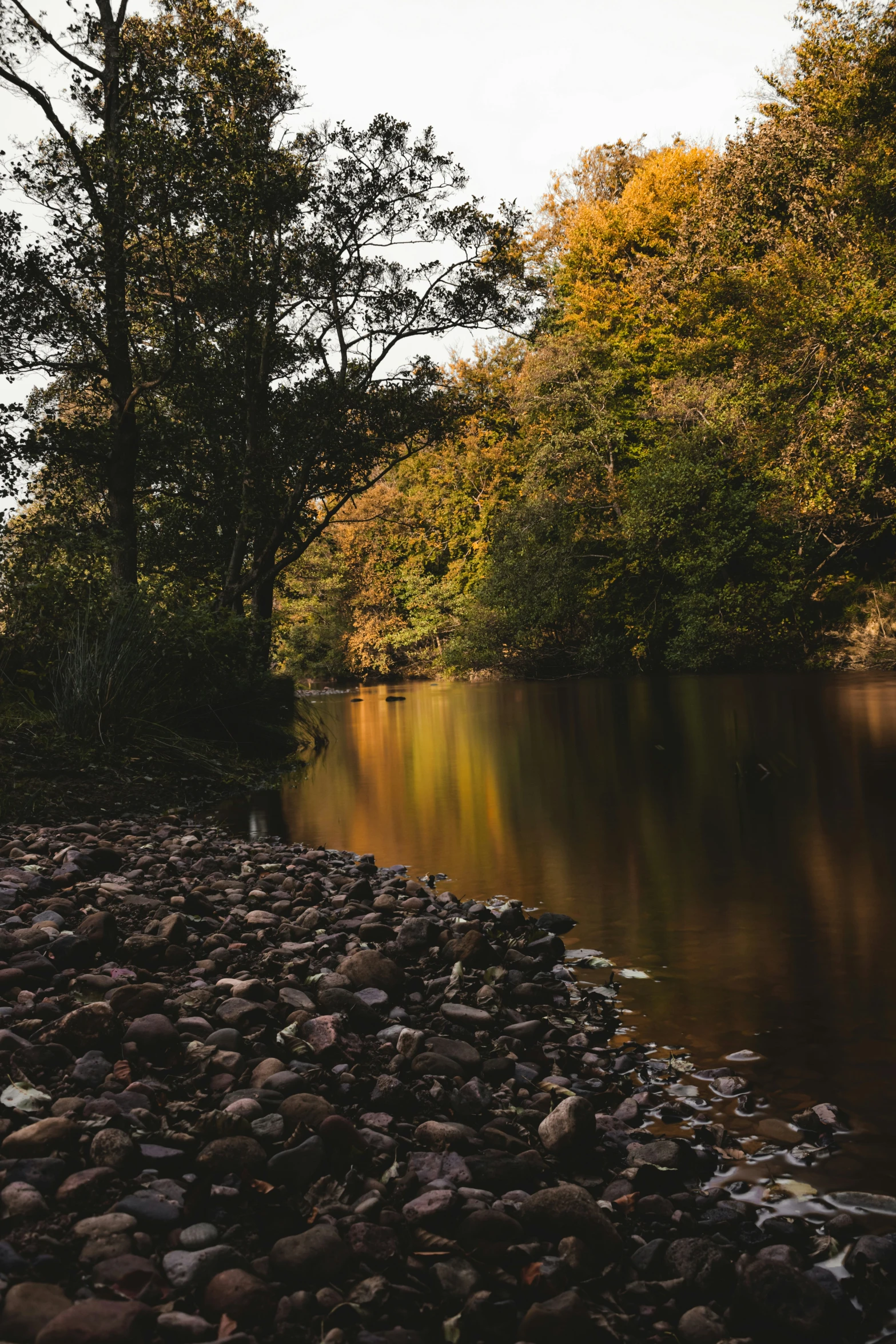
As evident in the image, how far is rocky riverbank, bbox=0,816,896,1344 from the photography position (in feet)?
5.04

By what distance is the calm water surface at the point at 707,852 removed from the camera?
285cm

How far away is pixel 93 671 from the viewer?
8.54 metres

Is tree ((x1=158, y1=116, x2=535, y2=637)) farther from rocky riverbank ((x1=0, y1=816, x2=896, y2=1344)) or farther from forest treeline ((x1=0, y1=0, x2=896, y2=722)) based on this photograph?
rocky riverbank ((x1=0, y1=816, x2=896, y2=1344))

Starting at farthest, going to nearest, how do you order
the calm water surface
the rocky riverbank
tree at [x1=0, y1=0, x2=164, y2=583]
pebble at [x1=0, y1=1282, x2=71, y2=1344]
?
tree at [x1=0, y1=0, x2=164, y2=583] → the calm water surface → the rocky riverbank → pebble at [x1=0, y1=1282, x2=71, y2=1344]

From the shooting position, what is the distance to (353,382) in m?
17.2

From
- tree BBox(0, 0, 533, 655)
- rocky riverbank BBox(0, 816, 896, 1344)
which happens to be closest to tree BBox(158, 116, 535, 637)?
tree BBox(0, 0, 533, 655)

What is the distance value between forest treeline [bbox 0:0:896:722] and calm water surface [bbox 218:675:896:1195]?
127 inches

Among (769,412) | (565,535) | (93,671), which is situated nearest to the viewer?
(93,671)

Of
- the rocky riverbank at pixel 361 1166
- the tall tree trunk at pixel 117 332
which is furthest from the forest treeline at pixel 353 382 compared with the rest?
the rocky riverbank at pixel 361 1166

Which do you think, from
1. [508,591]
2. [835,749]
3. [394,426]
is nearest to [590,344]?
[508,591]

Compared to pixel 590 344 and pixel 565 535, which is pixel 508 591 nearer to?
pixel 565 535

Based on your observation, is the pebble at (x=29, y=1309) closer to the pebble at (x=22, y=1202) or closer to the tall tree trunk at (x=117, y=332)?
the pebble at (x=22, y=1202)

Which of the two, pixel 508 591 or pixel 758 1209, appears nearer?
pixel 758 1209

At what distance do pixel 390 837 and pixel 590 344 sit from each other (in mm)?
30972
